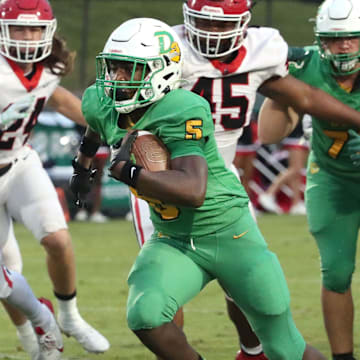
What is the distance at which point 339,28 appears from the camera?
4371mm

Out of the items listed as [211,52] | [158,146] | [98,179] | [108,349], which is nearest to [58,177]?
[98,179]

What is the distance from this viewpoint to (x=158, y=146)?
347 cm

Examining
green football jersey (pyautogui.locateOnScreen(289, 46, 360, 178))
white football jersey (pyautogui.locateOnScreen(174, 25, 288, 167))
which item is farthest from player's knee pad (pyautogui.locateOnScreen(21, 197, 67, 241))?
green football jersey (pyautogui.locateOnScreen(289, 46, 360, 178))

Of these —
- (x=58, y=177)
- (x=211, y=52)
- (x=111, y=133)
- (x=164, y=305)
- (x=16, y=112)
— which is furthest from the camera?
(x=58, y=177)

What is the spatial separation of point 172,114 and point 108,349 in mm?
1935

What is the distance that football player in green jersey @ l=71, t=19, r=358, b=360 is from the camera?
11.0 ft

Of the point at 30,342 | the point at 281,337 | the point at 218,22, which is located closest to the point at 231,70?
the point at 218,22

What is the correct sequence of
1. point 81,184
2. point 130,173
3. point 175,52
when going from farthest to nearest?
point 81,184 → point 175,52 → point 130,173

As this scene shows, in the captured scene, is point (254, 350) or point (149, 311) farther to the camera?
point (254, 350)

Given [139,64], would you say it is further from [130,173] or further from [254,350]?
[254,350]

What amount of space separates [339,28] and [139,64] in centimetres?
126

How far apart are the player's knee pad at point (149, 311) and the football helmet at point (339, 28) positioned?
1612mm

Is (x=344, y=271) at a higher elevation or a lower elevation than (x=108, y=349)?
higher

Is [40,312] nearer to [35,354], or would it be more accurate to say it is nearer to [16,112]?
[35,354]
